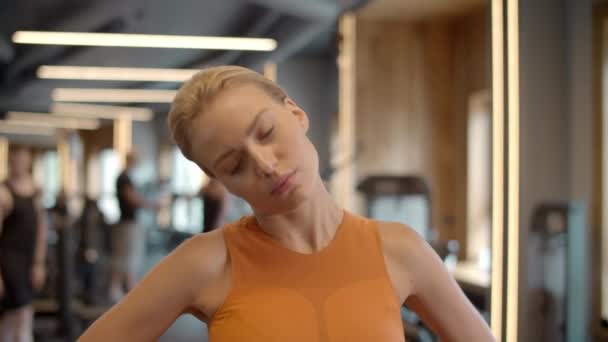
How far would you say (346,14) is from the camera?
14.0 ft

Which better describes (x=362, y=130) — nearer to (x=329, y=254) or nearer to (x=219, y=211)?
(x=219, y=211)

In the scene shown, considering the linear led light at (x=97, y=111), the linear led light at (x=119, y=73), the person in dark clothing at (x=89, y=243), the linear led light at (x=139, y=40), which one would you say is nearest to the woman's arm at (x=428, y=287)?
the linear led light at (x=139, y=40)

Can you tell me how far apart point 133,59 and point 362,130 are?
6.89ft

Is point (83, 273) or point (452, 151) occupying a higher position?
point (452, 151)

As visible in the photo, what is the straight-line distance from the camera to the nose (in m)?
0.75

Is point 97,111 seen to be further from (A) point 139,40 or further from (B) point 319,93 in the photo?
(A) point 139,40

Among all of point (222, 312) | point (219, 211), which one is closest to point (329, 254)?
point (222, 312)

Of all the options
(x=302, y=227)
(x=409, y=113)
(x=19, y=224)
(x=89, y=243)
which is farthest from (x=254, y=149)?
(x=89, y=243)

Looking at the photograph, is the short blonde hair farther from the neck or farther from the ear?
the neck

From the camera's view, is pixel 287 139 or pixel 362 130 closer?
pixel 287 139

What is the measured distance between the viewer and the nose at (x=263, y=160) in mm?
754

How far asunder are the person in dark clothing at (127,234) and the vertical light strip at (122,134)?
283 centimetres

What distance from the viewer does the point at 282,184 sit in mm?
771

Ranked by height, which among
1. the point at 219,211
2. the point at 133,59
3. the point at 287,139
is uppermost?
the point at 133,59
